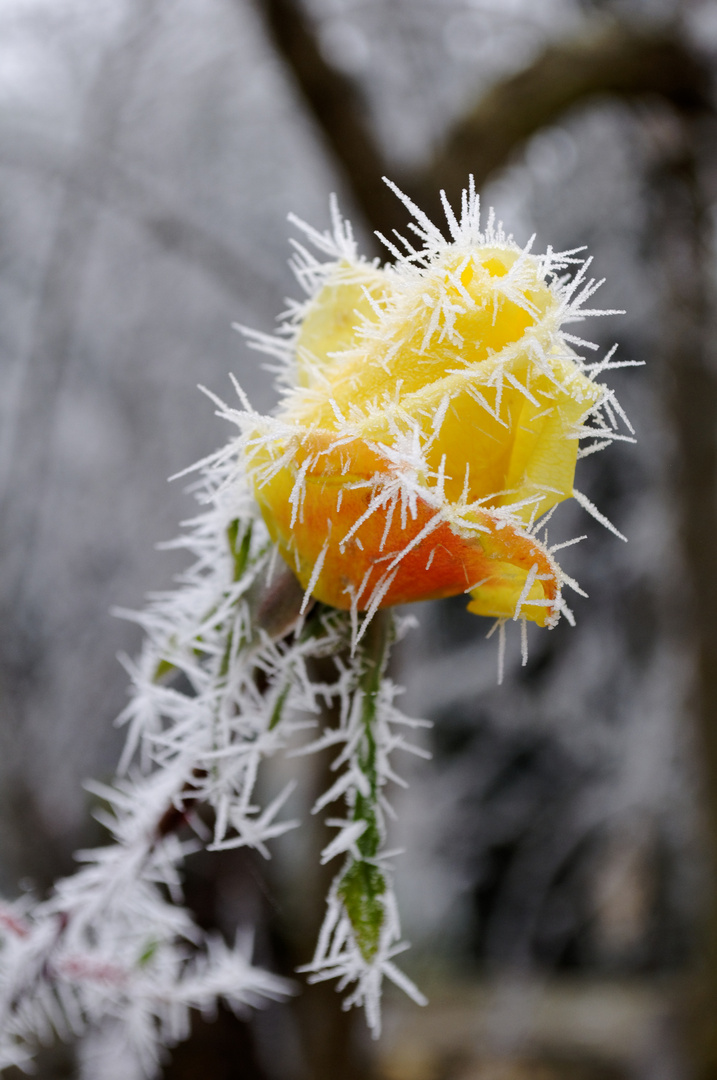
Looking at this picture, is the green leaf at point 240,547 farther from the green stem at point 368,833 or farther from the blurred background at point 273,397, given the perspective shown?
the blurred background at point 273,397

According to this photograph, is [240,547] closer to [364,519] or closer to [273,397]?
[364,519]

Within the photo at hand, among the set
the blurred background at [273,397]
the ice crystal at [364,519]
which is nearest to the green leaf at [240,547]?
the ice crystal at [364,519]

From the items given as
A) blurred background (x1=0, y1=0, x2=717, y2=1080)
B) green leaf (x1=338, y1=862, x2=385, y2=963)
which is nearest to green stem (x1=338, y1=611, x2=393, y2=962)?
green leaf (x1=338, y1=862, x2=385, y2=963)

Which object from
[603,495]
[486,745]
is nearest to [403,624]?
[603,495]

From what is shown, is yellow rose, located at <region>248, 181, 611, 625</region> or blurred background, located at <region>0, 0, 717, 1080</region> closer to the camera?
yellow rose, located at <region>248, 181, 611, 625</region>

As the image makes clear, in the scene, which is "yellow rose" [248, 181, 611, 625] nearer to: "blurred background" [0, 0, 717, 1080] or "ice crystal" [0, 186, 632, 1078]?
"ice crystal" [0, 186, 632, 1078]
